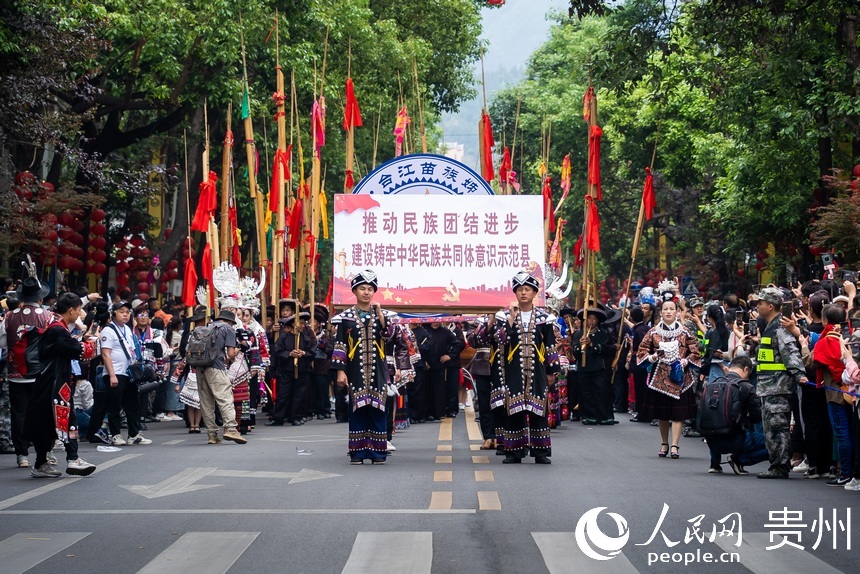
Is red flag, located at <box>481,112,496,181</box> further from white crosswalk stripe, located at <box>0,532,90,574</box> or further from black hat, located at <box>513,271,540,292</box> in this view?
white crosswalk stripe, located at <box>0,532,90,574</box>

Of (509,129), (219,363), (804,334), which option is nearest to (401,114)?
(219,363)

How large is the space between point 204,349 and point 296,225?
7771 millimetres

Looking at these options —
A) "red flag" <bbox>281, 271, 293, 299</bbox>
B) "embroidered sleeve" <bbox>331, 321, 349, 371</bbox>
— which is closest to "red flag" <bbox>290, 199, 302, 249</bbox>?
"red flag" <bbox>281, 271, 293, 299</bbox>

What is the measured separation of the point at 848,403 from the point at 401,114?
15105 mm

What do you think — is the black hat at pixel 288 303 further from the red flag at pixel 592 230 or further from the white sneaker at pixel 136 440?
the red flag at pixel 592 230

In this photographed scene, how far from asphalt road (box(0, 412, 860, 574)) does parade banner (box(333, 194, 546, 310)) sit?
8.35 ft

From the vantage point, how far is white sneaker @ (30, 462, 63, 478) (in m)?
12.9

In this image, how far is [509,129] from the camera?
6406cm

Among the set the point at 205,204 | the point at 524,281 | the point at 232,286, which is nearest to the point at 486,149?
the point at 205,204

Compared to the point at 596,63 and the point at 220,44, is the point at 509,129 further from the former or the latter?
the point at 596,63

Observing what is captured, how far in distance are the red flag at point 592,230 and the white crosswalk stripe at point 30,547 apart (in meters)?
13.0

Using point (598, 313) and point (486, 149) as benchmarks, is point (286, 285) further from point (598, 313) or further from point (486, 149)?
point (598, 313)

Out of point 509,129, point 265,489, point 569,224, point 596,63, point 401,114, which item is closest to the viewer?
point 265,489

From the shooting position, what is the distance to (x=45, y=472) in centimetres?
1294
